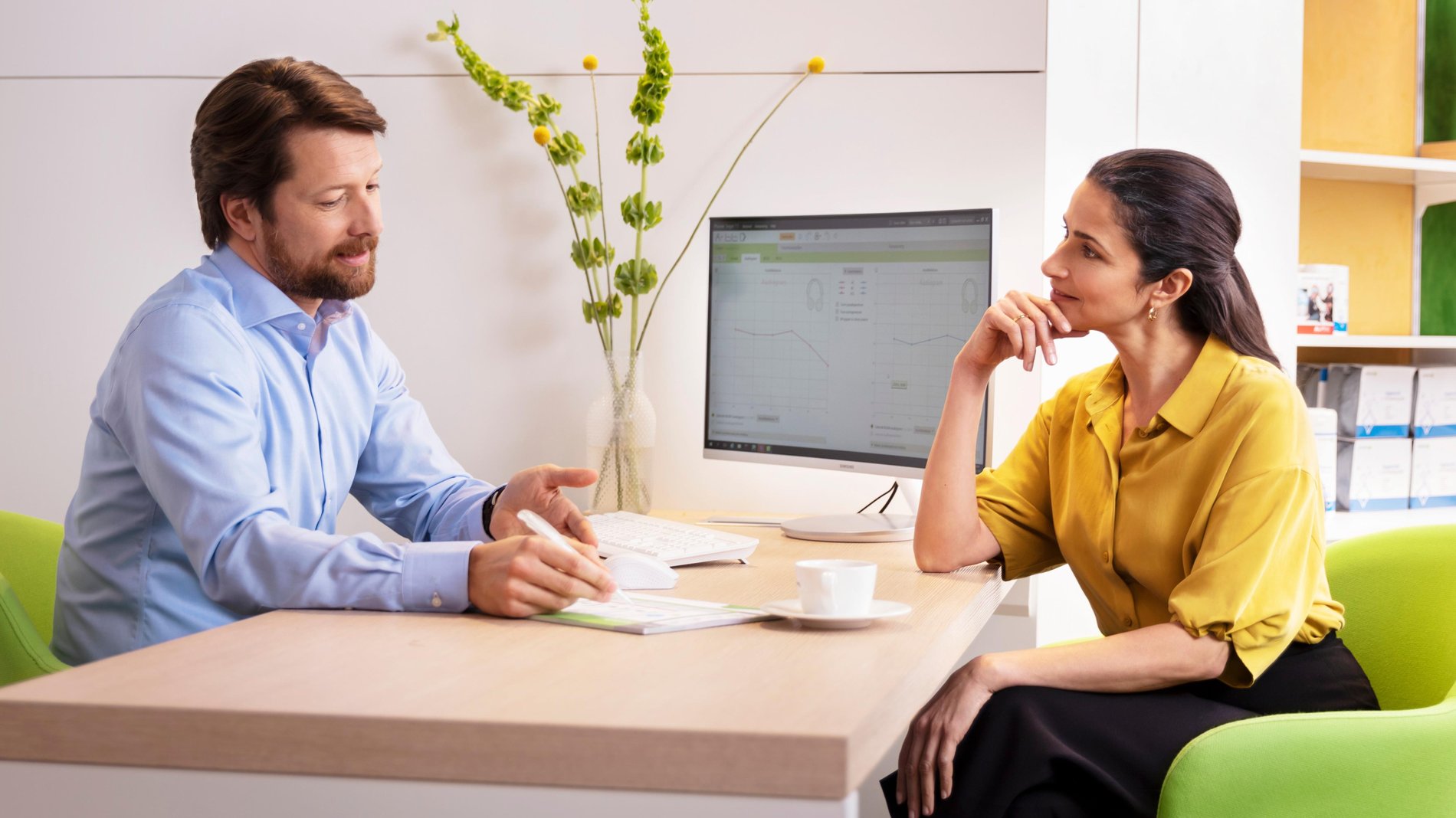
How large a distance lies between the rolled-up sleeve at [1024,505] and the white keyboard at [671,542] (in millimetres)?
374

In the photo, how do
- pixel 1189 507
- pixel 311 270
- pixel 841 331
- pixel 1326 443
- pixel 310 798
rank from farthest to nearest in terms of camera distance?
pixel 1326 443 → pixel 841 331 → pixel 311 270 → pixel 1189 507 → pixel 310 798

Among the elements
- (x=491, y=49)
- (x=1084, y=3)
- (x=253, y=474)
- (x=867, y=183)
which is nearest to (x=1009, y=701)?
(x=253, y=474)

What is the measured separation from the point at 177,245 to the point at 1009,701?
7.38ft

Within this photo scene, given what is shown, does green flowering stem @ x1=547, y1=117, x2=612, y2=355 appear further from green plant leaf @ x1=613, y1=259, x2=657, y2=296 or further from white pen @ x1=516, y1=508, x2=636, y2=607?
white pen @ x1=516, y1=508, x2=636, y2=607

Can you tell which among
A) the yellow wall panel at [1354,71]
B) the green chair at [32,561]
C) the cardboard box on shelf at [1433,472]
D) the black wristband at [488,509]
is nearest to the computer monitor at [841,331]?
the black wristband at [488,509]

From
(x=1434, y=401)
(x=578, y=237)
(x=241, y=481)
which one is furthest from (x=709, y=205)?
(x=1434, y=401)

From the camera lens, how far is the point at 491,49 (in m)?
2.72

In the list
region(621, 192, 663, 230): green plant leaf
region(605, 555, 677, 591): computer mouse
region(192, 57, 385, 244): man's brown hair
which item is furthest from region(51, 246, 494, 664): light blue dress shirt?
region(621, 192, 663, 230): green plant leaf

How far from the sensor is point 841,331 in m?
2.16

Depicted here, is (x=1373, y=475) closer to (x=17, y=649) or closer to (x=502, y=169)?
(x=502, y=169)

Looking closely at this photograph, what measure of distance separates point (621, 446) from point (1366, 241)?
2.13 m

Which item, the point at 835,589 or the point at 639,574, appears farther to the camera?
the point at 639,574

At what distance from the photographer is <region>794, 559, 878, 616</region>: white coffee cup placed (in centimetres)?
128

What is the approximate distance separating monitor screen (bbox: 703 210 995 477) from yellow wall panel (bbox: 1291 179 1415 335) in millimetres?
1645
